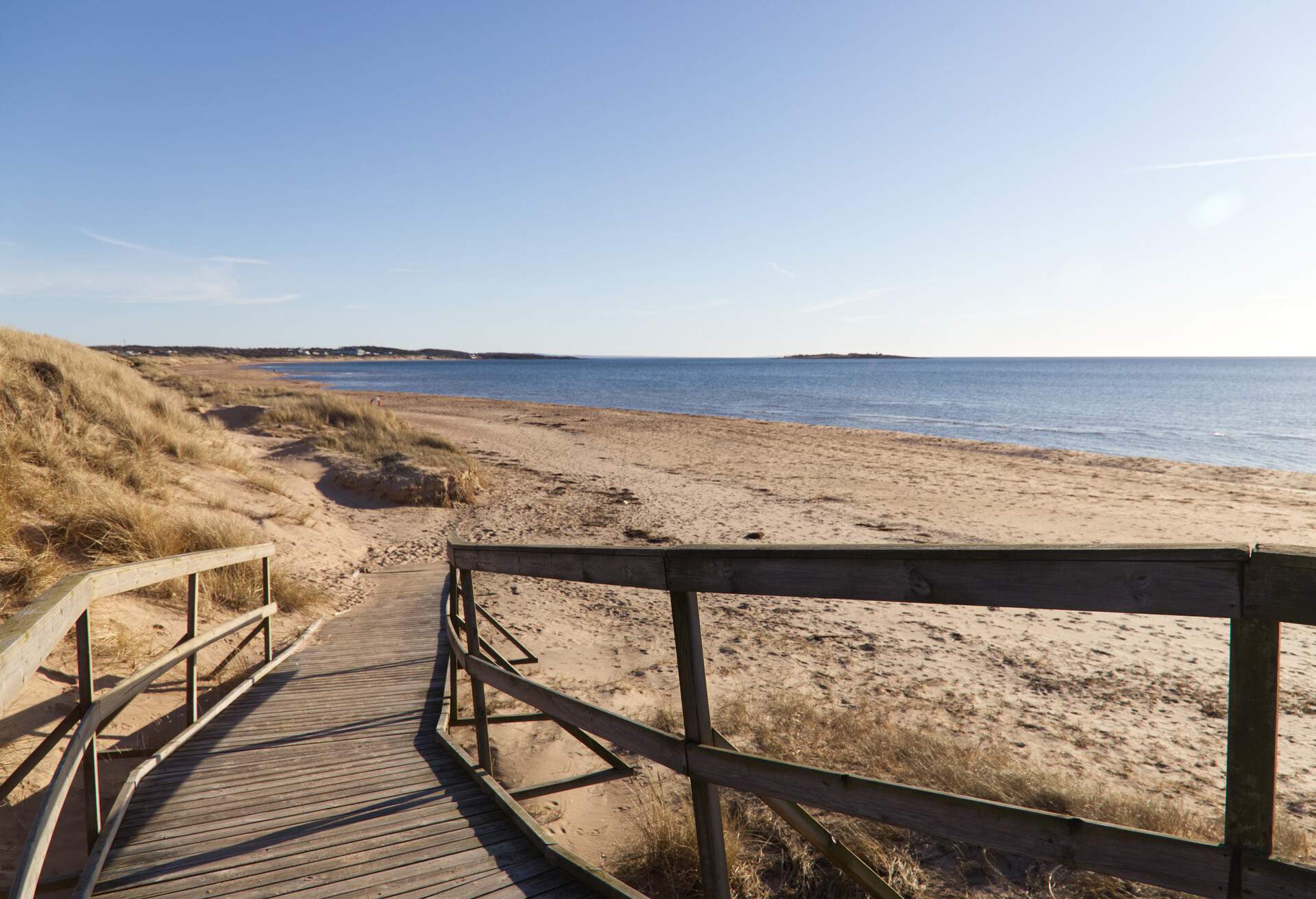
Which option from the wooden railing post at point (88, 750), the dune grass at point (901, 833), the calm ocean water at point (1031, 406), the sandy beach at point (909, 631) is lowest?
the calm ocean water at point (1031, 406)

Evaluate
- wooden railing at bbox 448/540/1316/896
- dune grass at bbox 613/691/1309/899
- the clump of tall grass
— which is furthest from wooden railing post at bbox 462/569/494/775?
the clump of tall grass

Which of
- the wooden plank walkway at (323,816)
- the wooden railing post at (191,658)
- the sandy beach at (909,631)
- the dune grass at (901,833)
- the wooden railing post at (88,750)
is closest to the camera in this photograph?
the wooden plank walkway at (323,816)

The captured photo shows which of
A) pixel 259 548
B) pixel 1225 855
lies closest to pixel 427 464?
pixel 259 548

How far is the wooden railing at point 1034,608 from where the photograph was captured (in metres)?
1.47

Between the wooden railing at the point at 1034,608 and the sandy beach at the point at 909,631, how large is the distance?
2.08 m

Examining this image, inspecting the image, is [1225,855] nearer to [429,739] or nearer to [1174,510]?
[429,739]

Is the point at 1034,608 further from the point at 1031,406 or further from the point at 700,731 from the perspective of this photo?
the point at 1031,406

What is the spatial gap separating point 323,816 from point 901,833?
9.83 ft

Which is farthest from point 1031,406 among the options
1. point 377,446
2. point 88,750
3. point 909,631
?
point 88,750

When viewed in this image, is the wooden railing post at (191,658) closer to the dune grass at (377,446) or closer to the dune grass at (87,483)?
the dune grass at (87,483)

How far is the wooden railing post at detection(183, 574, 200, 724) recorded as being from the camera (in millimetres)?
4402

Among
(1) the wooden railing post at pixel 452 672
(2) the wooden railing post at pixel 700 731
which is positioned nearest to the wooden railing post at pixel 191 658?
(1) the wooden railing post at pixel 452 672

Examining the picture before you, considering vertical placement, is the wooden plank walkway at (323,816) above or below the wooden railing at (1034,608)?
below

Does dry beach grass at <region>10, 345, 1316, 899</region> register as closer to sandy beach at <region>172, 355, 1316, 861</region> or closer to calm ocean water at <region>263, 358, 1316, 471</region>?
sandy beach at <region>172, 355, 1316, 861</region>
